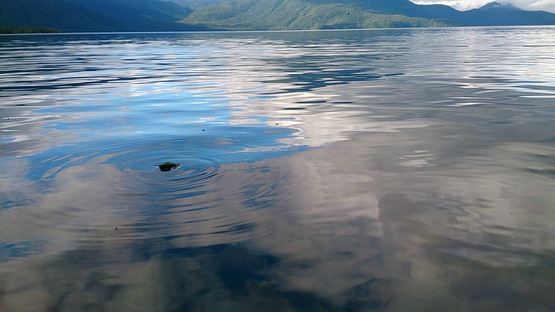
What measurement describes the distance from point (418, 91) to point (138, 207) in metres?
15.2

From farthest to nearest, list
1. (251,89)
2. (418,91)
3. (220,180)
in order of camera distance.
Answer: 1. (251,89)
2. (418,91)
3. (220,180)

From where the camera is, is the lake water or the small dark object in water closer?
the lake water

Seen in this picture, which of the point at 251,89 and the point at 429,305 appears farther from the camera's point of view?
the point at 251,89

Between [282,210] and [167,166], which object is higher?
[167,166]

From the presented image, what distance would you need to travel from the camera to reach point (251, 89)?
71.5ft

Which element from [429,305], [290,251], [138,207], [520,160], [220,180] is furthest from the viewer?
[520,160]

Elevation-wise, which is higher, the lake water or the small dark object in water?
the small dark object in water

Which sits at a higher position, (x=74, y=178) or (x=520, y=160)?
(x=74, y=178)

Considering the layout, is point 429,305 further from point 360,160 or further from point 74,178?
point 74,178

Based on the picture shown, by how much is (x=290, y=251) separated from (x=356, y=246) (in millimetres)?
864

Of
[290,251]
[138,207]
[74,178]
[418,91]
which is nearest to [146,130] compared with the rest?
[74,178]

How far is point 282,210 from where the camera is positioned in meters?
7.11

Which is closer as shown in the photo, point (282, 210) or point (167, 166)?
point (282, 210)

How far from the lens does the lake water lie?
4.92 m
